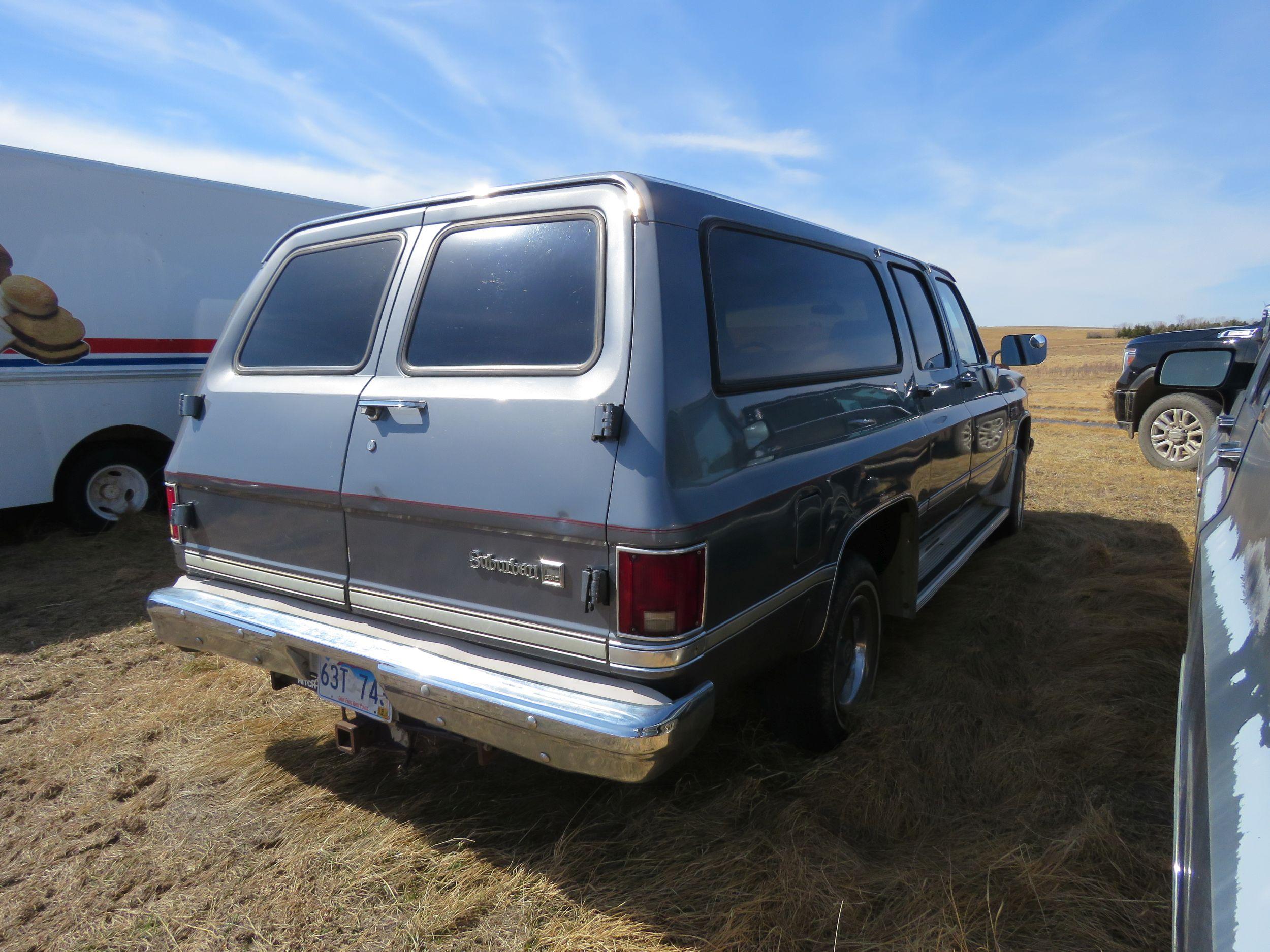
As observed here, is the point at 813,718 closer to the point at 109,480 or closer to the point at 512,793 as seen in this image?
the point at 512,793

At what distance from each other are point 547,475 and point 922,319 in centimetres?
273

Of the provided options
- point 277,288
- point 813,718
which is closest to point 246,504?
point 277,288

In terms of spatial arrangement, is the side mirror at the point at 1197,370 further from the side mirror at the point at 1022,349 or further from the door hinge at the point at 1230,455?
the side mirror at the point at 1022,349

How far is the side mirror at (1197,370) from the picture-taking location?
143 inches

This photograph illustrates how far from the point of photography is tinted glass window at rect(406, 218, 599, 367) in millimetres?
2279

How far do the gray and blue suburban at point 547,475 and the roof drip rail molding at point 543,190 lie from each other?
0.04 feet

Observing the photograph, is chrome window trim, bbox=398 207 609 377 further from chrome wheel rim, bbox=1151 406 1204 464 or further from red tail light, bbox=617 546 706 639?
chrome wheel rim, bbox=1151 406 1204 464

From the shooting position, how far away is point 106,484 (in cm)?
649

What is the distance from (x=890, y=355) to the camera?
11.8 feet

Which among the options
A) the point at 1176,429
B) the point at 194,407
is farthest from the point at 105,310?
the point at 1176,429

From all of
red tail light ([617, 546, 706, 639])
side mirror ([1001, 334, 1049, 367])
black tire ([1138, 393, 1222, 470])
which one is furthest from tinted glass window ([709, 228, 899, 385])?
black tire ([1138, 393, 1222, 470])

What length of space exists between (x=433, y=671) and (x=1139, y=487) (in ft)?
26.0

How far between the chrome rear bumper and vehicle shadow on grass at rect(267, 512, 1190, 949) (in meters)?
0.57

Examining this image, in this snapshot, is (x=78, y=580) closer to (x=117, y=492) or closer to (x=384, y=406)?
(x=117, y=492)
